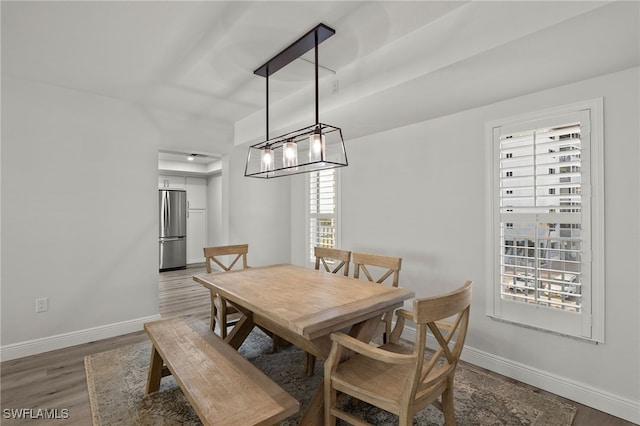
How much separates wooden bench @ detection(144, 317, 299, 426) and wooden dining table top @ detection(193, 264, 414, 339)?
288 millimetres

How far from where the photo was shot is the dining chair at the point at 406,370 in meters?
1.31

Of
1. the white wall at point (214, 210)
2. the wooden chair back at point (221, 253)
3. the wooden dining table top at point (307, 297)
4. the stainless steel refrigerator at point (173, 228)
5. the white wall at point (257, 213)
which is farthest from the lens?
the white wall at point (214, 210)

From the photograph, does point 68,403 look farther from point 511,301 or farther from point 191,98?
point 511,301

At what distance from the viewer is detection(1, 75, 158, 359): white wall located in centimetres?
277

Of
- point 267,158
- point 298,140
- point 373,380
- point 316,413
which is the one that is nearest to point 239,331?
point 316,413

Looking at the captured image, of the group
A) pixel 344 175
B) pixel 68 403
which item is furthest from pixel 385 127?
pixel 68 403

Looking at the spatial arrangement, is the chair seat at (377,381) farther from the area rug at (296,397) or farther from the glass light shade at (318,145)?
the glass light shade at (318,145)

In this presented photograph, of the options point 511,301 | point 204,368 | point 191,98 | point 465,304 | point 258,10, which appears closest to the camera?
point 465,304

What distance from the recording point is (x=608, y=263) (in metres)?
2.01

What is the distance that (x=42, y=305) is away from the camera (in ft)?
Result: 9.49

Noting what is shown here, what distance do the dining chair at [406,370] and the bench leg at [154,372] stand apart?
1.29 meters

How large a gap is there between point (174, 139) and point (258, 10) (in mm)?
2392

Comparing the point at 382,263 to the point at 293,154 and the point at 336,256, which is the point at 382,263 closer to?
the point at 336,256

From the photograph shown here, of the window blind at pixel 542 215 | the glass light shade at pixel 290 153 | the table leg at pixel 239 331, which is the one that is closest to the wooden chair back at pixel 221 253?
the table leg at pixel 239 331
